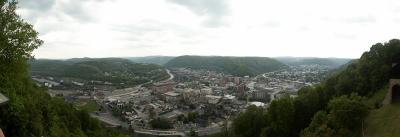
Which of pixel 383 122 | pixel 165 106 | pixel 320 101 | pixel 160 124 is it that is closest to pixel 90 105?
pixel 165 106

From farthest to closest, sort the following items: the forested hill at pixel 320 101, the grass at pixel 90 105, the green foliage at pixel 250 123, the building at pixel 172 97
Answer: the building at pixel 172 97 < the grass at pixel 90 105 < the green foliage at pixel 250 123 < the forested hill at pixel 320 101

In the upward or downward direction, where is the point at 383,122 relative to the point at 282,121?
upward

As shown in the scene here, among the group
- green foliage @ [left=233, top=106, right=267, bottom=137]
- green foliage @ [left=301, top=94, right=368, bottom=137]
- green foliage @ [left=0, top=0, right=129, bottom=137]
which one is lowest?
green foliage @ [left=233, top=106, right=267, bottom=137]

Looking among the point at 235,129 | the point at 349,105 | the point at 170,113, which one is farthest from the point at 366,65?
the point at 170,113

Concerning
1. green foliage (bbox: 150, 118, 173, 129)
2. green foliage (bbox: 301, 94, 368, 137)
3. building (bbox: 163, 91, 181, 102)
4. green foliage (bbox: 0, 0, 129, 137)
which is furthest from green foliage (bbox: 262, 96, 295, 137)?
building (bbox: 163, 91, 181, 102)

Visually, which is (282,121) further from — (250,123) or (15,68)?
(15,68)

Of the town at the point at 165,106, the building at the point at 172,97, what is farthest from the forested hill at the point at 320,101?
the building at the point at 172,97

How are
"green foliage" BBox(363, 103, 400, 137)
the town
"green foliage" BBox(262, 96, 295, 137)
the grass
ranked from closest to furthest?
"green foliage" BBox(363, 103, 400, 137) → "green foliage" BBox(262, 96, 295, 137) → the town → the grass

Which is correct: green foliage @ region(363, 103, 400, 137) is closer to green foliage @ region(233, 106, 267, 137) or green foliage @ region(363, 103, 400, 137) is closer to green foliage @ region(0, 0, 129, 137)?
green foliage @ region(233, 106, 267, 137)

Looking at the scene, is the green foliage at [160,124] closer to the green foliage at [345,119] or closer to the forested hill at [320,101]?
the forested hill at [320,101]

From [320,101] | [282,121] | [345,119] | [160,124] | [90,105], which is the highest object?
[345,119]

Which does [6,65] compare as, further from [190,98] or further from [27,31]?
[190,98]

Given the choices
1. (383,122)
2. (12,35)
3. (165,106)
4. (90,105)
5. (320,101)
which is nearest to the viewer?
(12,35)
